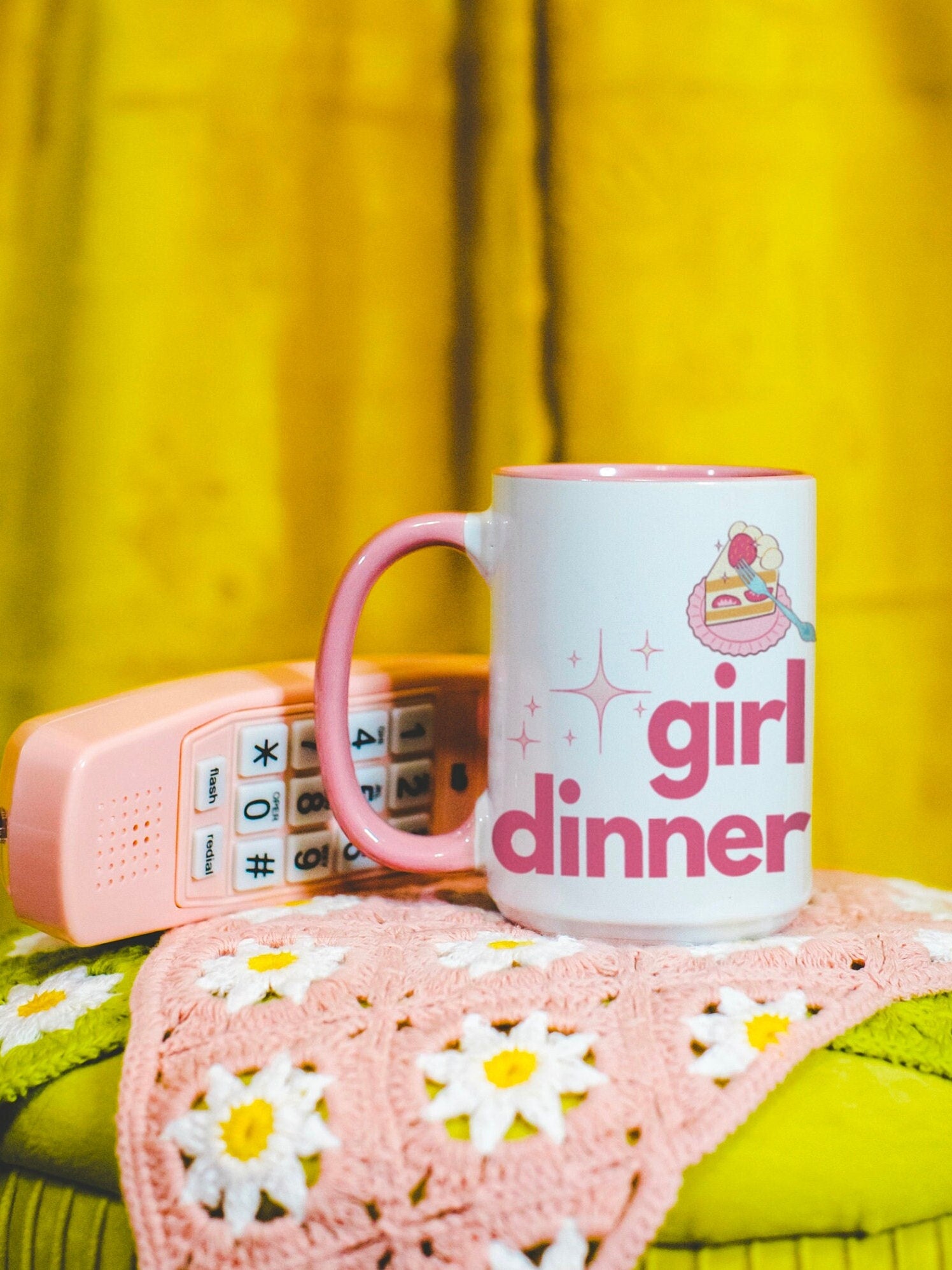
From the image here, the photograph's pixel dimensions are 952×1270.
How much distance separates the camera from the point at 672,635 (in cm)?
50

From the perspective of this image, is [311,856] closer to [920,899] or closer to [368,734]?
[368,734]

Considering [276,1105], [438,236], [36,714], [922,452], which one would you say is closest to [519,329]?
[438,236]

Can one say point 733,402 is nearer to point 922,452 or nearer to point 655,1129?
point 922,452

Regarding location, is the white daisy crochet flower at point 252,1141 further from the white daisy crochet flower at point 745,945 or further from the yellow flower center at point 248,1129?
the white daisy crochet flower at point 745,945

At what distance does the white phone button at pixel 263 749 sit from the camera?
1.88ft

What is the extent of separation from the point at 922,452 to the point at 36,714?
568 millimetres

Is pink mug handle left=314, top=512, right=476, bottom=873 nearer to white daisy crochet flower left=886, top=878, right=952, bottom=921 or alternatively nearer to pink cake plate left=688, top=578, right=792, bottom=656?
pink cake plate left=688, top=578, right=792, bottom=656

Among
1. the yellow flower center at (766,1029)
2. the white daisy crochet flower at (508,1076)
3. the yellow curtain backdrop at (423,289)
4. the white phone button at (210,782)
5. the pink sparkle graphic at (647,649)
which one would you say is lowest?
the white daisy crochet flower at (508,1076)

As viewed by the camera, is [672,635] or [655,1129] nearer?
[655,1129]

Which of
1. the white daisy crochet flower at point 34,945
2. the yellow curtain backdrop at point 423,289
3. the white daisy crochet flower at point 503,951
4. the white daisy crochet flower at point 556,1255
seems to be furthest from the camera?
the yellow curtain backdrop at point 423,289

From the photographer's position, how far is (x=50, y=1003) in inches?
20.2

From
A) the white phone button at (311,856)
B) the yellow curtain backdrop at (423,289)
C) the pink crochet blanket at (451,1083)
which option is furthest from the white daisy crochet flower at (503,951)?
the yellow curtain backdrop at (423,289)

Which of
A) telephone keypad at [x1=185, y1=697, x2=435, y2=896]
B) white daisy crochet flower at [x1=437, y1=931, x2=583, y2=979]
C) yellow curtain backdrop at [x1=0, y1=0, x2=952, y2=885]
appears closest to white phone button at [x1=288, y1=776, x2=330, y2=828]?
telephone keypad at [x1=185, y1=697, x2=435, y2=896]

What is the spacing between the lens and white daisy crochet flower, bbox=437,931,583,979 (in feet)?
1.61
